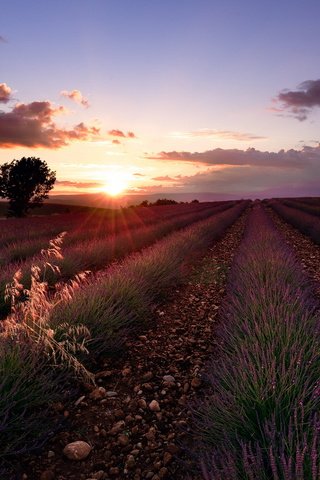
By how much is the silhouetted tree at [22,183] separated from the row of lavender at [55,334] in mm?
30573

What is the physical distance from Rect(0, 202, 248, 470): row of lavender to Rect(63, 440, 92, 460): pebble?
0.19 metres

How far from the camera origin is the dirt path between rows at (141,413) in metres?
2.50

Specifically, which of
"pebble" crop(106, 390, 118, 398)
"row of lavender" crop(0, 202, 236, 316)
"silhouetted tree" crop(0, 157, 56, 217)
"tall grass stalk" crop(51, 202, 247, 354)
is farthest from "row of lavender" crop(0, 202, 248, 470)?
"silhouetted tree" crop(0, 157, 56, 217)

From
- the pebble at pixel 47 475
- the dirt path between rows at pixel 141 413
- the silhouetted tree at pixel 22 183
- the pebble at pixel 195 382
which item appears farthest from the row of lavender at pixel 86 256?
the silhouetted tree at pixel 22 183

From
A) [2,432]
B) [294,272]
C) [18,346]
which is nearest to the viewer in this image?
[2,432]

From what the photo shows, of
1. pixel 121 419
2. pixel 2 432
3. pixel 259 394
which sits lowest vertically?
pixel 121 419

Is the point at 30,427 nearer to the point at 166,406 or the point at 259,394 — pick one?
the point at 166,406

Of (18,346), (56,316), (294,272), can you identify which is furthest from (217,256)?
(18,346)

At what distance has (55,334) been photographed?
143 inches

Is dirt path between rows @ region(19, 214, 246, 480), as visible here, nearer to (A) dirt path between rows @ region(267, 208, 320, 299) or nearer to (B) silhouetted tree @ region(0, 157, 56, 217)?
(A) dirt path between rows @ region(267, 208, 320, 299)

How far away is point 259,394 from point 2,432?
1.68 m

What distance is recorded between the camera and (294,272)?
5.89m

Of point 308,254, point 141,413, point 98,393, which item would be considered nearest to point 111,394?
point 98,393

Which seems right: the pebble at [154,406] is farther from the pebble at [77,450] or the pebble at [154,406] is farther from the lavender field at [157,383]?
the pebble at [77,450]
